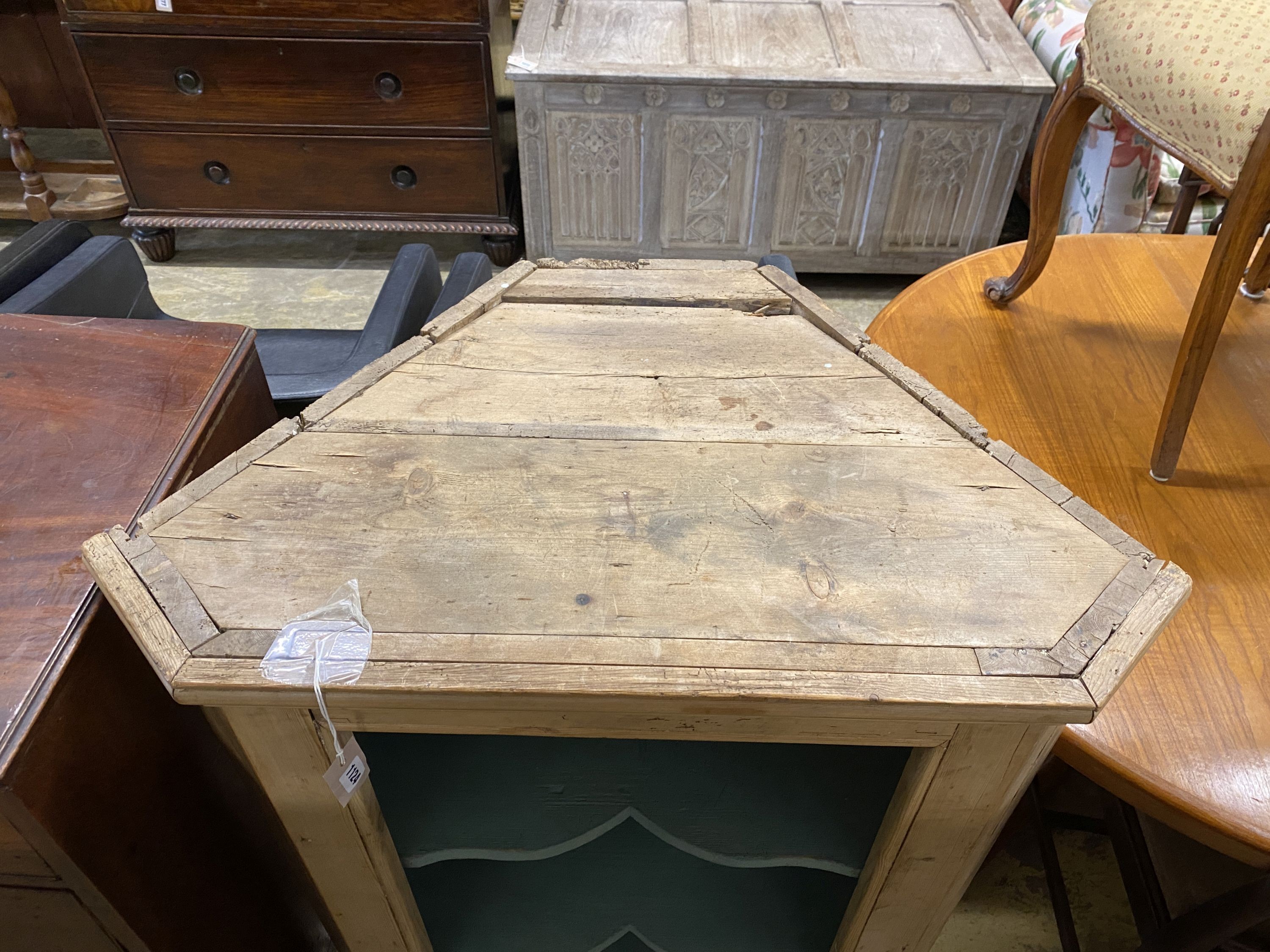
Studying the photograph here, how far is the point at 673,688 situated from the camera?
0.61 meters

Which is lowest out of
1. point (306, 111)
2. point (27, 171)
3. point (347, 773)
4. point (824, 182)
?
point (27, 171)

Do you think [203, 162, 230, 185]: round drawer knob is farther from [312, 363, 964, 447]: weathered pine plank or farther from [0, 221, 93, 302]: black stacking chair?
[312, 363, 964, 447]: weathered pine plank

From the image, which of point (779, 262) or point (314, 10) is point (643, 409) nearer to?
point (779, 262)

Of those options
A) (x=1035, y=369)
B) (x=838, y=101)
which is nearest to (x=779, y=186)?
(x=838, y=101)

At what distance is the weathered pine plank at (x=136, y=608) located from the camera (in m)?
0.62

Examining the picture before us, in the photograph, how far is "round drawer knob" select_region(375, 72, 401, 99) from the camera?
7.63 feet

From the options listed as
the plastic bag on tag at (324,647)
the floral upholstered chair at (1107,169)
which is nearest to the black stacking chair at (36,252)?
the plastic bag on tag at (324,647)

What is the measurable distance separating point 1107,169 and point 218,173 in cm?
255

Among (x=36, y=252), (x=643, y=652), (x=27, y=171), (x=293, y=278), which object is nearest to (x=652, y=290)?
(x=643, y=652)

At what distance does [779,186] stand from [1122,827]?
1.84 m

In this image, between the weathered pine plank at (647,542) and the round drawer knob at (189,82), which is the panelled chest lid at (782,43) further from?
the weathered pine plank at (647,542)

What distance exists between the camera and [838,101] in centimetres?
225

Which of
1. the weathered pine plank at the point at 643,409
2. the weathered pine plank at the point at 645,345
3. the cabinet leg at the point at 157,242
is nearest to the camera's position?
the weathered pine plank at the point at 643,409

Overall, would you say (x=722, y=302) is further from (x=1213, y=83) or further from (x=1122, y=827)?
(x=1122, y=827)
